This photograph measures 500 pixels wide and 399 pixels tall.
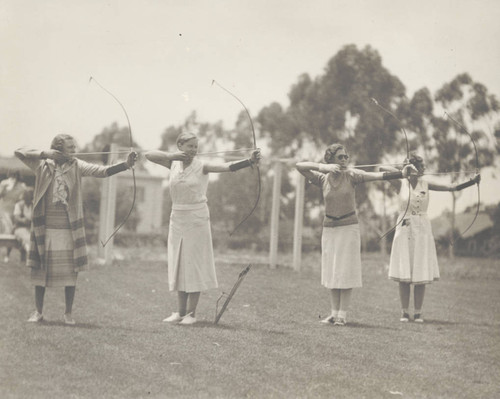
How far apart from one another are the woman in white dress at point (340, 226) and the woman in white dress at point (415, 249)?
65 centimetres

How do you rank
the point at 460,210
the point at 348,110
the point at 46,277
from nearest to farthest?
the point at 46,277, the point at 460,210, the point at 348,110

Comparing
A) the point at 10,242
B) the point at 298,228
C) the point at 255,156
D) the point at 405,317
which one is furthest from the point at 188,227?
the point at 298,228

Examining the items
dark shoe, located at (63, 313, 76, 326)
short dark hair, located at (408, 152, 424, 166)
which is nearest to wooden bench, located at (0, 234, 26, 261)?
dark shoe, located at (63, 313, 76, 326)

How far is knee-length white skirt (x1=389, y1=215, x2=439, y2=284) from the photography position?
663cm

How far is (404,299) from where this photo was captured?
668 centimetres

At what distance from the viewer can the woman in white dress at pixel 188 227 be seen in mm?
5898

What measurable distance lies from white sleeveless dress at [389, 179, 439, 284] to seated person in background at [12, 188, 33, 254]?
661cm

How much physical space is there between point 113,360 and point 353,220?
2761 millimetres

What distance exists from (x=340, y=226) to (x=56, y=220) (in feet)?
8.65

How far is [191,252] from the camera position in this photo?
5.98 metres

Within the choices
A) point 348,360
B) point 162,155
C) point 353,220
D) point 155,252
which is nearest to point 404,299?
point 353,220

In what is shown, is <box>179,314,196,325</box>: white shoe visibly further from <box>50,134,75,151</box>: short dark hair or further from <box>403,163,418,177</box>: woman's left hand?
<box>403,163,418,177</box>: woman's left hand

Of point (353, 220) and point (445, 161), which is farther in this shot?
point (445, 161)

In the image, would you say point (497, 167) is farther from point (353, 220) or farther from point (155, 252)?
point (155, 252)
